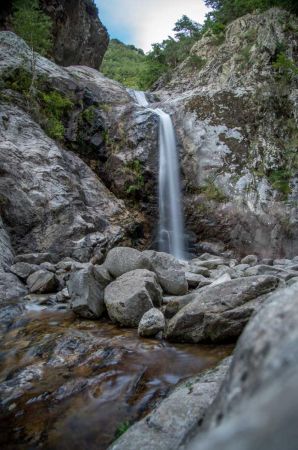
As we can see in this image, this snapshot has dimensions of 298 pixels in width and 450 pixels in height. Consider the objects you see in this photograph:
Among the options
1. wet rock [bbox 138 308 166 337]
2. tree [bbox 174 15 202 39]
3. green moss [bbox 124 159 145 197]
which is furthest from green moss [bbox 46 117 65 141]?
tree [bbox 174 15 202 39]

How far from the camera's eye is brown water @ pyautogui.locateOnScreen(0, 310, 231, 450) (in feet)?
9.09

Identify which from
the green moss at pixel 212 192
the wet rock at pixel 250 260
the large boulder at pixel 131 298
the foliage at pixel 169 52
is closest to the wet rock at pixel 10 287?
the large boulder at pixel 131 298

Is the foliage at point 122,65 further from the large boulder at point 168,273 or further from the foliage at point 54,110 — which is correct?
the large boulder at point 168,273

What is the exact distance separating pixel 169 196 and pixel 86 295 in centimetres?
806

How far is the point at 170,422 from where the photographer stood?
7.25 ft

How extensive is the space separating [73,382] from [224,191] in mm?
9951

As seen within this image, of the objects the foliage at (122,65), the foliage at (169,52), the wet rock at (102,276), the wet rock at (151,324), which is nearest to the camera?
the wet rock at (151,324)

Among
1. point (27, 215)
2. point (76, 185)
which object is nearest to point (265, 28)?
point (76, 185)

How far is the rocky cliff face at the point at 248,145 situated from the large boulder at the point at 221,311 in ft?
23.3

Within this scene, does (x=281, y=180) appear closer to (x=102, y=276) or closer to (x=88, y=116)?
(x=88, y=116)

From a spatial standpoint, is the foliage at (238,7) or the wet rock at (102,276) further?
the foliage at (238,7)

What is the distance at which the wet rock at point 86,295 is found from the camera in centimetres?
552

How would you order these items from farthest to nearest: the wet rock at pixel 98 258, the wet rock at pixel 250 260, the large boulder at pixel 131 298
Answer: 1. the wet rock at pixel 250 260
2. the wet rock at pixel 98 258
3. the large boulder at pixel 131 298

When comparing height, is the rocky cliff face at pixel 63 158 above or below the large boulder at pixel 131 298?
above
